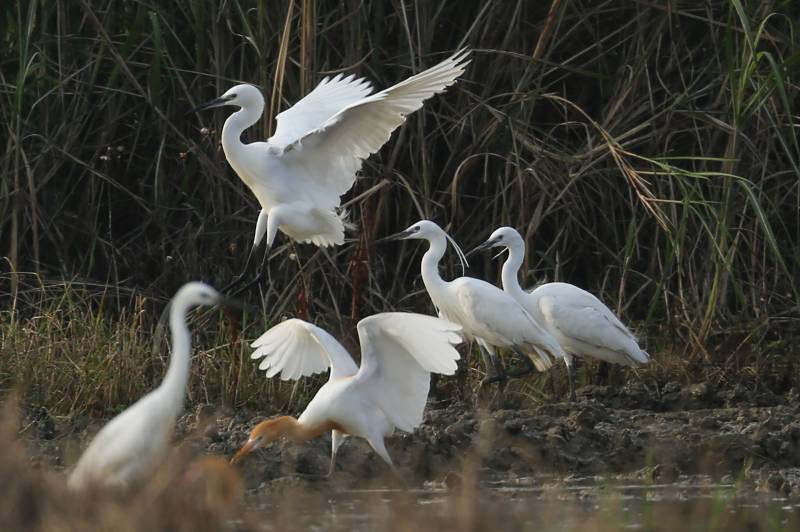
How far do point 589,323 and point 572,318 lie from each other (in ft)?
0.40

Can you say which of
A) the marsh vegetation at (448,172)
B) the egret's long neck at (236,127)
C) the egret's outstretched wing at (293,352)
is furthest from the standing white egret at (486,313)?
the egret's outstretched wing at (293,352)

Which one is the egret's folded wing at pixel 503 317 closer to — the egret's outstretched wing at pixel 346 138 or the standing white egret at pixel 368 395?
the egret's outstretched wing at pixel 346 138

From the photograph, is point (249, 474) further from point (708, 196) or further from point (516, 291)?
point (708, 196)

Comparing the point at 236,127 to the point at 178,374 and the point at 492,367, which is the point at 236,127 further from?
the point at 178,374

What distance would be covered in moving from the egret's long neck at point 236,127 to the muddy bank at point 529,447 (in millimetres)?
1464

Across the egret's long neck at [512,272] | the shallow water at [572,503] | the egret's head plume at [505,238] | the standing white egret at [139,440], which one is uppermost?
the egret's head plume at [505,238]

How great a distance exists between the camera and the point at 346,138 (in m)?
7.24

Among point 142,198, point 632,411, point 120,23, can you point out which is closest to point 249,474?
point 632,411

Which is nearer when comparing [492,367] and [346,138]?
[346,138]

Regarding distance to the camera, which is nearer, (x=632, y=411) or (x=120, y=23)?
(x=632, y=411)

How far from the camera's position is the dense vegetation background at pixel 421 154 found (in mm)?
8000

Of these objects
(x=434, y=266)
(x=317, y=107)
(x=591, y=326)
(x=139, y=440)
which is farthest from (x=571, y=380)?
(x=139, y=440)

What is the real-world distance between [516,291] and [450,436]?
160 centimetres

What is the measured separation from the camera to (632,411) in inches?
280
